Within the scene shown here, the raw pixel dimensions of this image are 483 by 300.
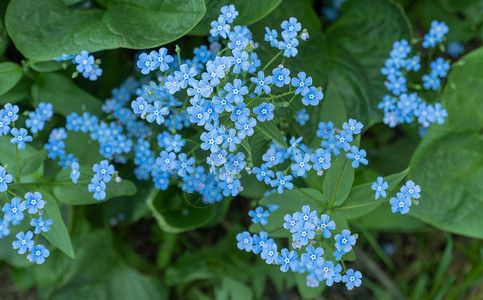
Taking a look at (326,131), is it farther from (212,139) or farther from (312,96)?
(212,139)

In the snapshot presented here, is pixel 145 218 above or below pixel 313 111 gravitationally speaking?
below

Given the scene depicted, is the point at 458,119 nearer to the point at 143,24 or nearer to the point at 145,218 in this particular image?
the point at 143,24

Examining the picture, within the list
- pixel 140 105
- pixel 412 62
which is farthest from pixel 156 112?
pixel 412 62

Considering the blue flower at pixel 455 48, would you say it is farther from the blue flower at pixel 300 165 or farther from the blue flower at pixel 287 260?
the blue flower at pixel 287 260

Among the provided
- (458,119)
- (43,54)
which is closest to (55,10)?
(43,54)

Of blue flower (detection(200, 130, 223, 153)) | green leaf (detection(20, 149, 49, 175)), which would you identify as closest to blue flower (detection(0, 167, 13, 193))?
green leaf (detection(20, 149, 49, 175))

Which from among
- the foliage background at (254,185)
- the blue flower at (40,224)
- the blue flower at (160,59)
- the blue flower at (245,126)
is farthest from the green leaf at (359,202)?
the blue flower at (40,224)
